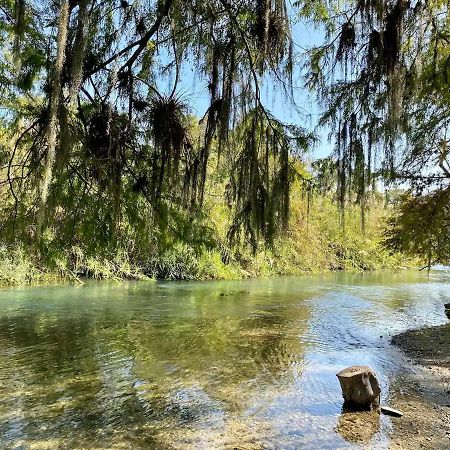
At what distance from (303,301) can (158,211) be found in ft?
42.2

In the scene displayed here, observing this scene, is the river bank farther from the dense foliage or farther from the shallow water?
the dense foliage

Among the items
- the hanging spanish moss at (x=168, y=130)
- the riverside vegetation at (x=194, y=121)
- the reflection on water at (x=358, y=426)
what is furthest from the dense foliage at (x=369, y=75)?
the reflection on water at (x=358, y=426)

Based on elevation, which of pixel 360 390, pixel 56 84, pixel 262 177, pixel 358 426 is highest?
pixel 56 84

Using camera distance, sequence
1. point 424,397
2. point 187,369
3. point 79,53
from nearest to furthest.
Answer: point 79,53 → point 424,397 → point 187,369

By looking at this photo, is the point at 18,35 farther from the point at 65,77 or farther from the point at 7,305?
the point at 7,305

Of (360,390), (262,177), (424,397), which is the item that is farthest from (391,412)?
(262,177)

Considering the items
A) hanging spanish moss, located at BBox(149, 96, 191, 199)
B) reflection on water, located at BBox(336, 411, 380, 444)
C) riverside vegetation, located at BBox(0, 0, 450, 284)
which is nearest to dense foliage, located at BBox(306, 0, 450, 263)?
riverside vegetation, located at BBox(0, 0, 450, 284)

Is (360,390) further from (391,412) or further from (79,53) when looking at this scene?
(79,53)

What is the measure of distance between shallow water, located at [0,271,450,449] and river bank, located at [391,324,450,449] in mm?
200

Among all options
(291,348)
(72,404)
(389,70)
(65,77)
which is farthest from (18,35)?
(291,348)

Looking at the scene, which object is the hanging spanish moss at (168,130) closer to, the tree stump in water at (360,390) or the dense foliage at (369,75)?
the dense foliage at (369,75)

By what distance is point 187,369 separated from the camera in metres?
7.00

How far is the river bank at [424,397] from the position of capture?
4508 mm

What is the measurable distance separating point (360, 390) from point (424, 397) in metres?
1.17
